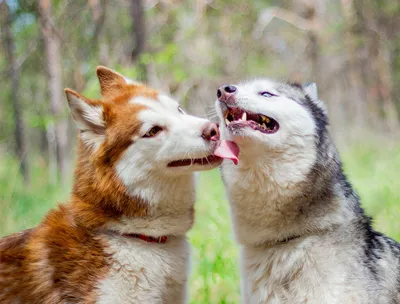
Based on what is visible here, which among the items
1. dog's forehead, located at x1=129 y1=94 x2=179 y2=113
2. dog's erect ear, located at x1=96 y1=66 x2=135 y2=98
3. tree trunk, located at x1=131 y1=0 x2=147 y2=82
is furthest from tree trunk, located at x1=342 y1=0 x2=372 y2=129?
dog's forehead, located at x1=129 y1=94 x2=179 y2=113

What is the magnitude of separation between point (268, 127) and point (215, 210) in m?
3.66

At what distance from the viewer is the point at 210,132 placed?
3.28 meters

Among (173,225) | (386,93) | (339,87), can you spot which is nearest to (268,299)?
(173,225)

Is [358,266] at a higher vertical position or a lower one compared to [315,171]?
lower

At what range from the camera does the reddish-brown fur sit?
302 centimetres

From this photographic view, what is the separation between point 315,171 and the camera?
327 centimetres

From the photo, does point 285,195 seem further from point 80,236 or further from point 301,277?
point 80,236

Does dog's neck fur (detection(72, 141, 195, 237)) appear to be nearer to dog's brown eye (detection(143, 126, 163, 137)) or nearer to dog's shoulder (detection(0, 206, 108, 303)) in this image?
dog's shoulder (detection(0, 206, 108, 303))

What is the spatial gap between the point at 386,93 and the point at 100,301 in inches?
607

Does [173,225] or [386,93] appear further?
[386,93]

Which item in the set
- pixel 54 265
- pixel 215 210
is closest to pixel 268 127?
pixel 54 265

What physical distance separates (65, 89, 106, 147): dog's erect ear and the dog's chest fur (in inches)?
29.5

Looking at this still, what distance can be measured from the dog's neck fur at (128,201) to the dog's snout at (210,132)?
0.34 metres

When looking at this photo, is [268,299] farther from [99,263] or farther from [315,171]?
[99,263]
